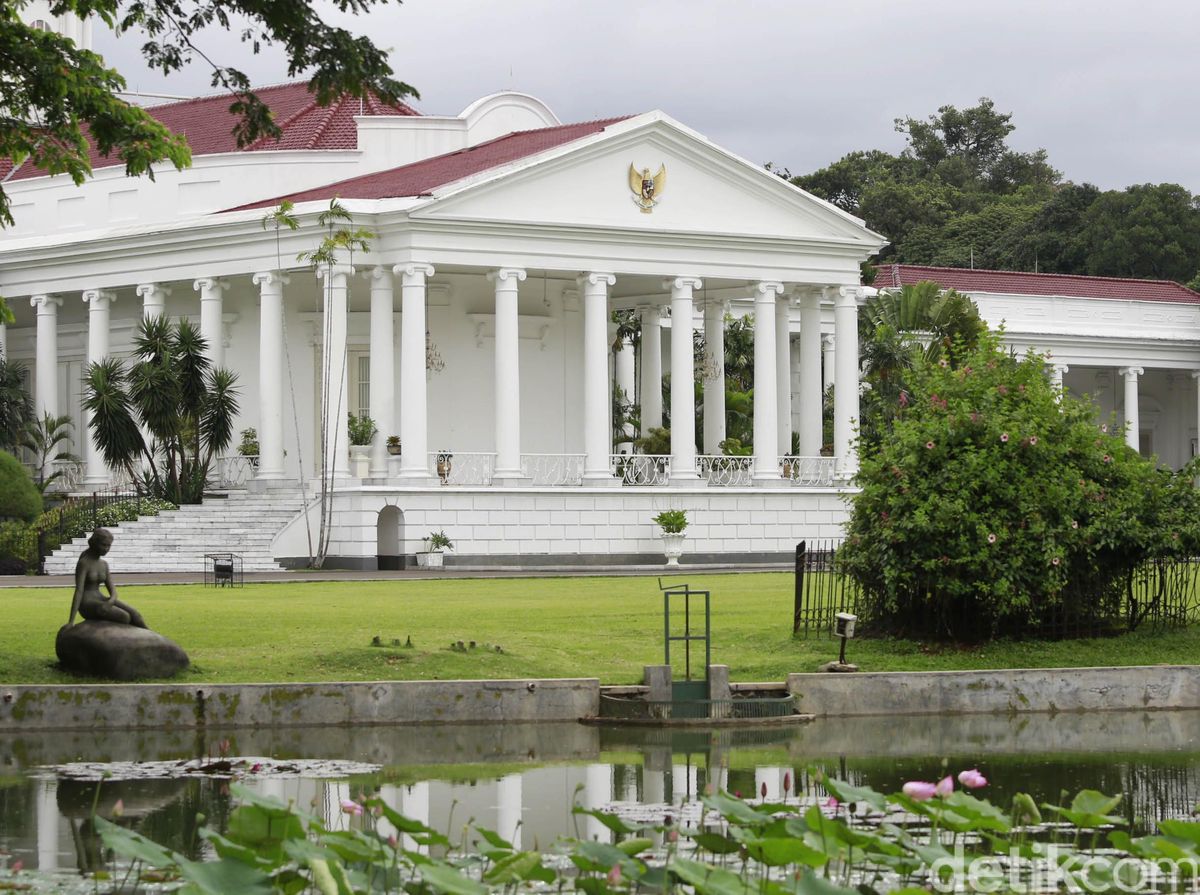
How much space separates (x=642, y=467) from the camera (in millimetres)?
48906

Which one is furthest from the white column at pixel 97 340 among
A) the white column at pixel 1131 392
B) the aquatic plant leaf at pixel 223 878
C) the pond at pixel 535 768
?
the aquatic plant leaf at pixel 223 878

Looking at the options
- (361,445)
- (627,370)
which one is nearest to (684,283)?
(361,445)

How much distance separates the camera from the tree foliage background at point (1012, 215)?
8906 cm

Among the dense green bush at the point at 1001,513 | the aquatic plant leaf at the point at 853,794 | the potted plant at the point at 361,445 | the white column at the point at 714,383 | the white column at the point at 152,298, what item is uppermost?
the white column at the point at 152,298

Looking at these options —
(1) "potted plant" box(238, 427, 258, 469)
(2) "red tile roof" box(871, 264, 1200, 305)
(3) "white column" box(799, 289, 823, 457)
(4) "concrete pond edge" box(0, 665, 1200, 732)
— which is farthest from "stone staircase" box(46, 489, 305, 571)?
(2) "red tile roof" box(871, 264, 1200, 305)

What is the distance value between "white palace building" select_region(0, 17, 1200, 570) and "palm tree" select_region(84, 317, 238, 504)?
157cm

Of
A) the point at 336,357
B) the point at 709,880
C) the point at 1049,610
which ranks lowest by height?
the point at 709,880

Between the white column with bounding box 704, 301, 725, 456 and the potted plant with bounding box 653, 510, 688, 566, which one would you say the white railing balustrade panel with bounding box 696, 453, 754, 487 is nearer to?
the white column with bounding box 704, 301, 725, 456

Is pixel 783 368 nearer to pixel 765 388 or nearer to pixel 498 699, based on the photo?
pixel 765 388

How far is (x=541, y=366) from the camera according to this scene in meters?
53.2

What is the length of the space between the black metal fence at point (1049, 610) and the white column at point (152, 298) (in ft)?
93.1

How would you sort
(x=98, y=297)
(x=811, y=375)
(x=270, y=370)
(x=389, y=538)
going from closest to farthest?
(x=389, y=538)
(x=270, y=370)
(x=98, y=297)
(x=811, y=375)

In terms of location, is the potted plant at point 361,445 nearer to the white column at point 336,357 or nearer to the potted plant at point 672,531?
the white column at point 336,357

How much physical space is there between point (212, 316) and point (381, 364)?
4.59 metres
